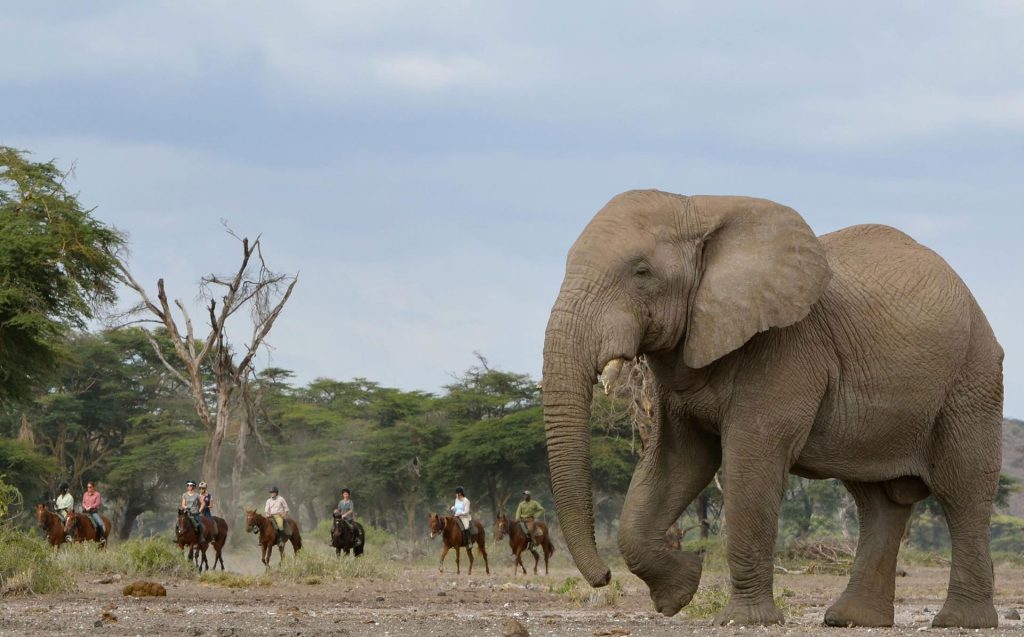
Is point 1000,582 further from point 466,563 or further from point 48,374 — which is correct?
point 48,374

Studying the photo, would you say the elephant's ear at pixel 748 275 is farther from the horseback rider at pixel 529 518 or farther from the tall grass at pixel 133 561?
the horseback rider at pixel 529 518

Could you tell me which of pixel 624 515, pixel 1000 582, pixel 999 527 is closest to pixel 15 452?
pixel 1000 582

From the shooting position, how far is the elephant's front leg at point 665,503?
1079 cm

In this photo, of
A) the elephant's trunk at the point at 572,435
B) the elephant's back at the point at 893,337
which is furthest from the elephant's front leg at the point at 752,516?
the elephant's trunk at the point at 572,435

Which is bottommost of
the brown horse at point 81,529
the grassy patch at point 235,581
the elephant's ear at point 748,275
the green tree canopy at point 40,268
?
the grassy patch at point 235,581

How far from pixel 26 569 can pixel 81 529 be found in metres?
11.7

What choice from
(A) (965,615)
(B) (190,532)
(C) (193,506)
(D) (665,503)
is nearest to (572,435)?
(D) (665,503)

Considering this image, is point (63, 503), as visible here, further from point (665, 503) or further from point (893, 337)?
point (893, 337)

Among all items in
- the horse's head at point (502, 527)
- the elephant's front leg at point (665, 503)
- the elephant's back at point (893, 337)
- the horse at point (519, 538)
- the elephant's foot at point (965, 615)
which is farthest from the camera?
the horse's head at point (502, 527)

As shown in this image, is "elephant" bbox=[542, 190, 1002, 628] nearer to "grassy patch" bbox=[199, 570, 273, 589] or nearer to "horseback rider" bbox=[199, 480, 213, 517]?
"grassy patch" bbox=[199, 570, 273, 589]

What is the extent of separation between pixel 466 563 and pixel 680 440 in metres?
26.9

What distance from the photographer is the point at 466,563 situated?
3719 cm

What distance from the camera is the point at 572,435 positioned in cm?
918

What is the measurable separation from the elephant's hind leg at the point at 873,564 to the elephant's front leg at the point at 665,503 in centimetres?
139
